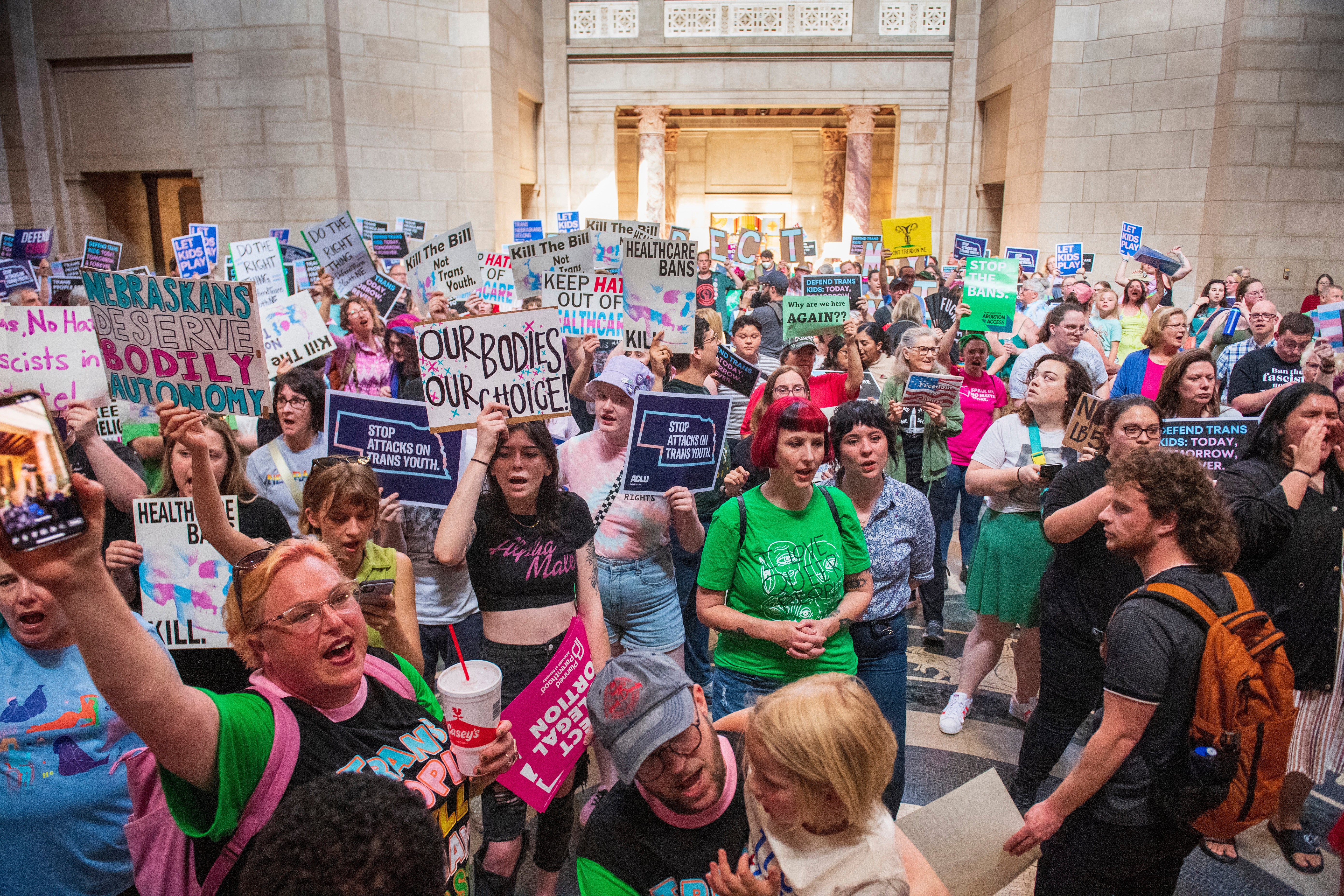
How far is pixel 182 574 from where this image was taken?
9.63 feet

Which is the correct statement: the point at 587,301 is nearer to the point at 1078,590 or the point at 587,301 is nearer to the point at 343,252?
the point at 343,252

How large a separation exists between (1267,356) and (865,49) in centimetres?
1755

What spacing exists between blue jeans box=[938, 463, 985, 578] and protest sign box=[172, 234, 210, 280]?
894 centimetres

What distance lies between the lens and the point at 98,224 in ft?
58.6

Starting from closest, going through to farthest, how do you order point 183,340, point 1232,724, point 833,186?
point 1232,724 < point 183,340 < point 833,186

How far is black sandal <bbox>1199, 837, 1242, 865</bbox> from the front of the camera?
11.6ft

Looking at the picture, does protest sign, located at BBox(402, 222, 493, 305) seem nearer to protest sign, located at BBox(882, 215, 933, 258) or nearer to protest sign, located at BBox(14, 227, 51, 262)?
protest sign, located at BBox(882, 215, 933, 258)

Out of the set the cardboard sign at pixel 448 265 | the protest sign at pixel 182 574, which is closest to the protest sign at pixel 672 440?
the protest sign at pixel 182 574

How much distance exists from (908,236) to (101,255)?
11.0 m

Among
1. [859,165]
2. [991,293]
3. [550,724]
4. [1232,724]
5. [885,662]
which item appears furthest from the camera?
[859,165]

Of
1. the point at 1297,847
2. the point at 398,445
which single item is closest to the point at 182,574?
the point at 398,445

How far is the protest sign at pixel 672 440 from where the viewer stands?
376 centimetres

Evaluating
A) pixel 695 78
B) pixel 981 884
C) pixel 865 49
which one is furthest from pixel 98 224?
pixel 981 884

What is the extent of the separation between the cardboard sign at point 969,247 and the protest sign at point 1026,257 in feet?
4.00
